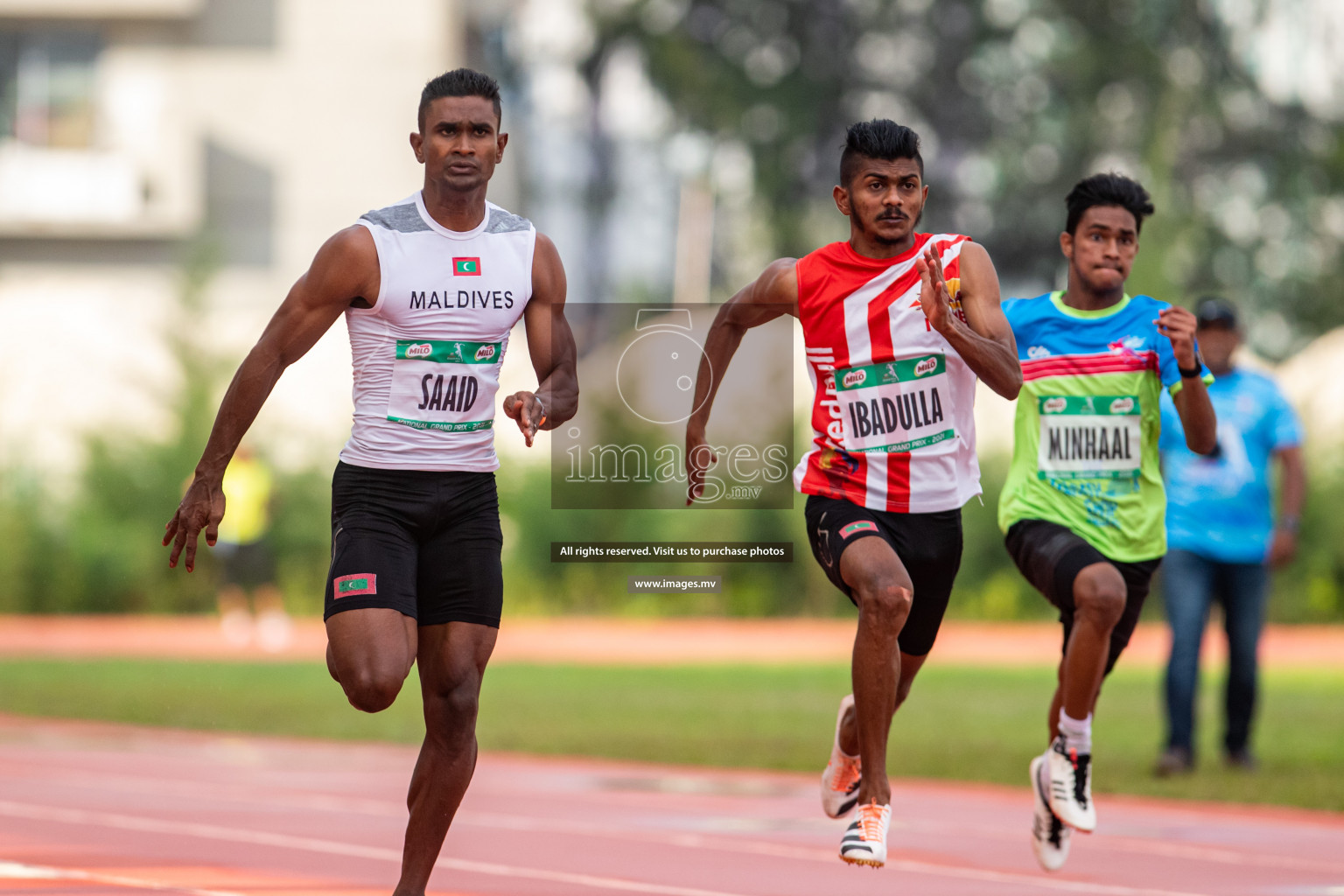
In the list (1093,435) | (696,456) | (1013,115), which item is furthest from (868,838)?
(1013,115)

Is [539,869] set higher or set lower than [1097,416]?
lower

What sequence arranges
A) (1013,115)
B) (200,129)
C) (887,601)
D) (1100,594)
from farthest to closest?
(1013,115) → (200,129) → (1100,594) → (887,601)

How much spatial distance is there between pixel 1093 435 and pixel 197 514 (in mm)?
3539

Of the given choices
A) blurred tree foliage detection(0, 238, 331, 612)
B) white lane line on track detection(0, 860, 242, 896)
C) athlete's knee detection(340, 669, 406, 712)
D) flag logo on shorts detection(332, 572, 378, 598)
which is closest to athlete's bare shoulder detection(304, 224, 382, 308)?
flag logo on shorts detection(332, 572, 378, 598)

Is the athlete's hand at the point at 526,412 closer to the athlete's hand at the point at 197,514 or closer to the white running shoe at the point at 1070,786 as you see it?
the athlete's hand at the point at 197,514

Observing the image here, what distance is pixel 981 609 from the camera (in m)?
25.8

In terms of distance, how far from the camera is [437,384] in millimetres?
6293

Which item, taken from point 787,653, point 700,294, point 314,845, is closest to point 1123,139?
point 700,294

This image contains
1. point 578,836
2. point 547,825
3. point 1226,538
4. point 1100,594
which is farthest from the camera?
point 1226,538

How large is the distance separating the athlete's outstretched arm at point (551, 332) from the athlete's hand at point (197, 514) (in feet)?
3.49

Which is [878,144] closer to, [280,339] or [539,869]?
[280,339]

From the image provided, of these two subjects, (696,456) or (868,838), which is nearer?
(868,838)

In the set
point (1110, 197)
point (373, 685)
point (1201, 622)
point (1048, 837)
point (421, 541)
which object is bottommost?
point (1048, 837)

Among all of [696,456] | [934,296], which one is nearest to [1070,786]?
[696,456]
